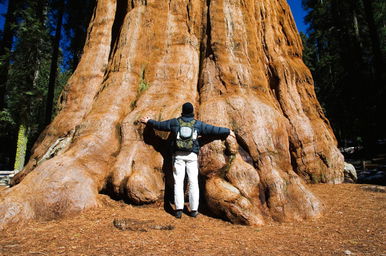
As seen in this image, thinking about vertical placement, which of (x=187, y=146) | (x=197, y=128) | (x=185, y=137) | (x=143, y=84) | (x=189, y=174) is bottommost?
(x=189, y=174)

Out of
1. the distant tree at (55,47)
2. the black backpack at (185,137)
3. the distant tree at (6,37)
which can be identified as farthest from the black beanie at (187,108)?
the distant tree at (6,37)

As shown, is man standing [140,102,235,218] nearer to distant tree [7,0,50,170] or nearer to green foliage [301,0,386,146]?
green foliage [301,0,386,146]

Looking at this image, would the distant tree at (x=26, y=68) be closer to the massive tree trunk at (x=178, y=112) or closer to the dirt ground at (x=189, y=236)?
the massive tree trunk at (x=178, y=112)

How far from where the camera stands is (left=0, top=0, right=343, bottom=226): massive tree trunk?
15.0ft

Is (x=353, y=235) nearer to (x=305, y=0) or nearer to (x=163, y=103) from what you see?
(x=163, y=103)

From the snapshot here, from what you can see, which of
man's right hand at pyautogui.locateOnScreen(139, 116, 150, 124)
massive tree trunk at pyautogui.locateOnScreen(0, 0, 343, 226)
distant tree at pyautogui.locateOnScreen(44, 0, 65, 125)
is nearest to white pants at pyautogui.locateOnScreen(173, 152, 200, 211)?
massive tree trunk at pyautogui.locateOnScreen(0, 0, 343, 226)

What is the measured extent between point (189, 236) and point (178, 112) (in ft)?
8.48

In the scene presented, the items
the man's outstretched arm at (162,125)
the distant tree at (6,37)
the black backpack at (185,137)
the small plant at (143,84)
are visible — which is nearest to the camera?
the black backpack at (185,137)

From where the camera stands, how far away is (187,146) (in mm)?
4688

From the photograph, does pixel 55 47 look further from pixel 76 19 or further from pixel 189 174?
pixel 189 174

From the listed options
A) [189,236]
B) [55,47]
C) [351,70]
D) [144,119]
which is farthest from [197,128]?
[351,70]

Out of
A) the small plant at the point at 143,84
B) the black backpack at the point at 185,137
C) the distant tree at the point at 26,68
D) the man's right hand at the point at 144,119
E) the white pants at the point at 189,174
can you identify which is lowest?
the white pants at the point at 189,174

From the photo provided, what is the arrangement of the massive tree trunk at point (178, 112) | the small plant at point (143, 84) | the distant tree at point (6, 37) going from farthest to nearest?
1. the distant tree at point (6, 37)
2. the small plant at point (143, 84)
3. the massive tree trunk at point (178, 112)

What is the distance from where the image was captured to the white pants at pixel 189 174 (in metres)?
4.59
